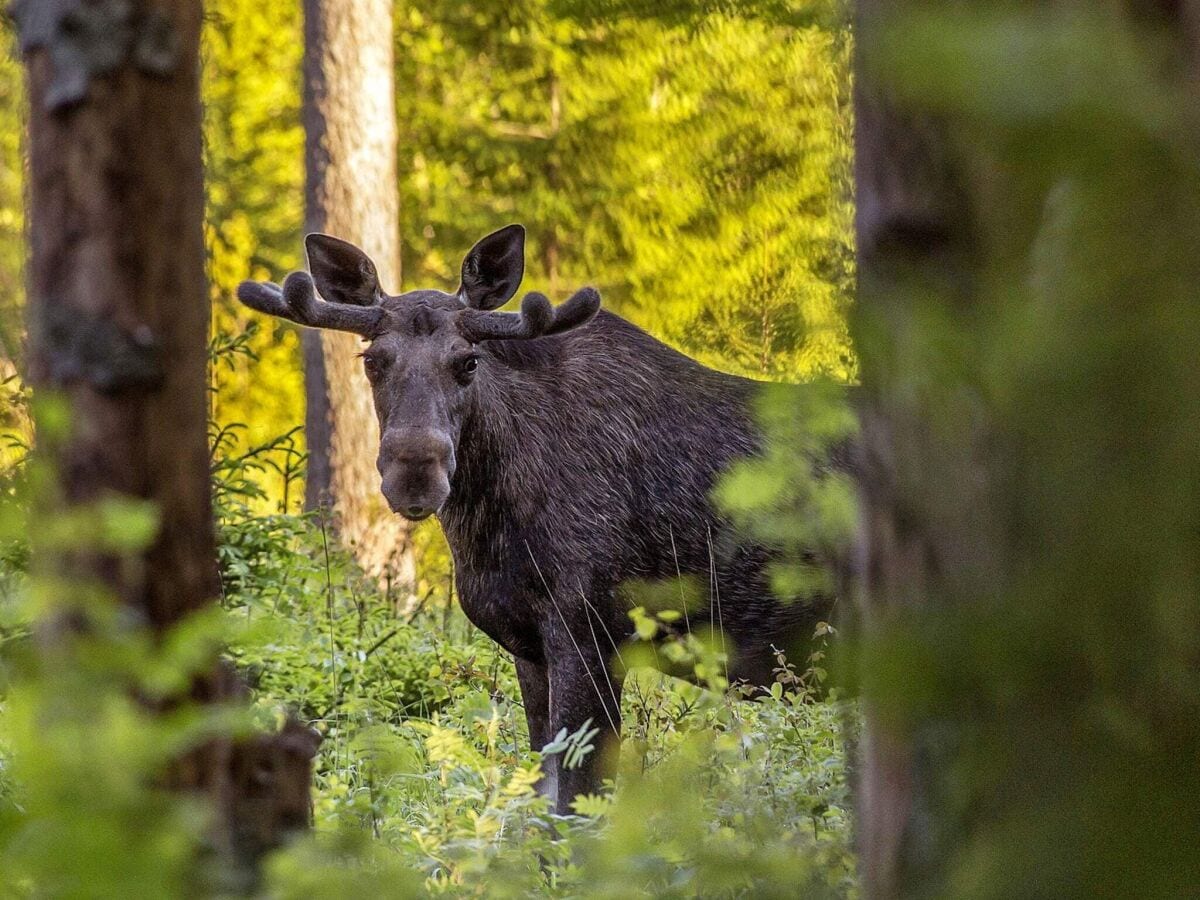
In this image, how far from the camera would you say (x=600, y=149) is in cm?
2169

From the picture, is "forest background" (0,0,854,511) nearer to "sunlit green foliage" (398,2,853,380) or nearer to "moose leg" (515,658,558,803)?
"sunlit green foliage" (398,2,853,380)

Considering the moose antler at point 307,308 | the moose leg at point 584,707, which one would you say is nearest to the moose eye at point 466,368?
the moose antler at point 307,308

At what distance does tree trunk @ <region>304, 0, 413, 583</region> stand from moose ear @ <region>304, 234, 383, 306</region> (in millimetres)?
Result: 6058

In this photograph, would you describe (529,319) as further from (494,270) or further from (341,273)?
(341,273)

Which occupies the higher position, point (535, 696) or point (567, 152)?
point (567, 152)

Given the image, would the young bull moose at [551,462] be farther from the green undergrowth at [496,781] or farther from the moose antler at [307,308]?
the green undergrowth at [496,781]

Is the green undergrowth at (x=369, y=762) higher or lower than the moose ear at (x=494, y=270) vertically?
lower

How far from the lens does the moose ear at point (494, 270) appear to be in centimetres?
682

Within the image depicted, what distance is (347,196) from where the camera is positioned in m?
13.2

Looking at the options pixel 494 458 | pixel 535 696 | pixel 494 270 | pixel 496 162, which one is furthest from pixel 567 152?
pixel 535 696

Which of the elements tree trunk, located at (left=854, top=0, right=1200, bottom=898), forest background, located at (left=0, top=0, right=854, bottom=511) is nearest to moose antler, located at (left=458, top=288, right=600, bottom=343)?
tree trunk, located at (left=854, top=0, right=1200, bottom=898)

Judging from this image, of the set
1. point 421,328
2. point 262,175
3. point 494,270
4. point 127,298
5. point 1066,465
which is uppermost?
point 262,175

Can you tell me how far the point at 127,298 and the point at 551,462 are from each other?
4043 millimetres

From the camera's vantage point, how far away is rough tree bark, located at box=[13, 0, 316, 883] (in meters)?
2.66
